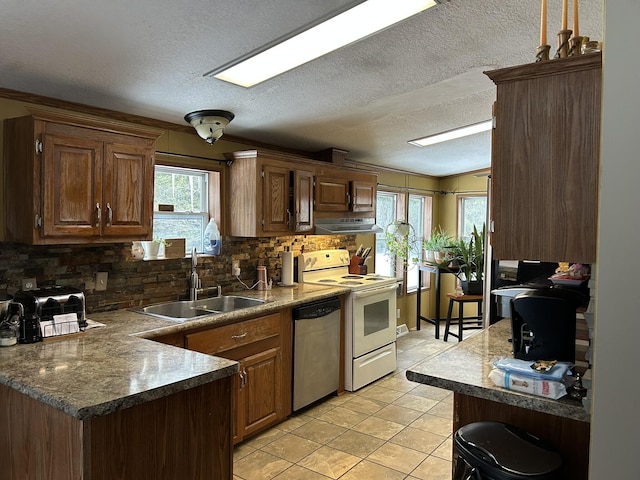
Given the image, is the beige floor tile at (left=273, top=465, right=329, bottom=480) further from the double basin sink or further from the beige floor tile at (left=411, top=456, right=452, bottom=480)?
the double basin sink

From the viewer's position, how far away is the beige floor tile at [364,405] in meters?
3.79

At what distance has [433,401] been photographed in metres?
4.00

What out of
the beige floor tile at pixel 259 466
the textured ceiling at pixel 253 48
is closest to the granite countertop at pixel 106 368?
the beige floor tile at pixel 259 466

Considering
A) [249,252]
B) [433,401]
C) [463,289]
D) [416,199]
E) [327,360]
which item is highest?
[416,199]

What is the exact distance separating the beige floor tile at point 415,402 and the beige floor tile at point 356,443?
678mm

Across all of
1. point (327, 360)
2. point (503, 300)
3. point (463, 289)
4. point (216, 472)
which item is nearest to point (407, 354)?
point (463, 289)

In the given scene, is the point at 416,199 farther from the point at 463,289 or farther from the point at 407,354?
the point at 407,354

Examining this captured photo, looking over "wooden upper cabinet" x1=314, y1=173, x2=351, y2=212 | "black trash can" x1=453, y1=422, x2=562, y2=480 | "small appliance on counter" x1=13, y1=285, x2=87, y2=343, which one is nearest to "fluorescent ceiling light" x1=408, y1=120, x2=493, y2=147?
"wooden upper cabinet" x1=314, y1=173, x2=351, y2=212

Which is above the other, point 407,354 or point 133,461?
point 133,461

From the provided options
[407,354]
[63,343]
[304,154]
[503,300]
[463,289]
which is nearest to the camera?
[63,343]

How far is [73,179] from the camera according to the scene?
2492 millimetres

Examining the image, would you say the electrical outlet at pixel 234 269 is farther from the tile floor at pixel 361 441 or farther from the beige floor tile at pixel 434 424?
the beige floor tile at pixel 434 424

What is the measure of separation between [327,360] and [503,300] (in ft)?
5.68

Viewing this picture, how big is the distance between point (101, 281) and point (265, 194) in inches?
52.5
